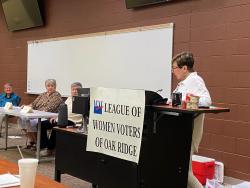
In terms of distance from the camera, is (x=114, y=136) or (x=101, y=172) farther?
(x=101, y=172)

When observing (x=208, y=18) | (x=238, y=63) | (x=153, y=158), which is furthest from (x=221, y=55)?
(x=153, y=158)

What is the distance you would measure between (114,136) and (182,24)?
2.33 metres

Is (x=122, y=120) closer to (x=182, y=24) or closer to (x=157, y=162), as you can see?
(x=157, y=162)

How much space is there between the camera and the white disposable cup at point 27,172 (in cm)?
127

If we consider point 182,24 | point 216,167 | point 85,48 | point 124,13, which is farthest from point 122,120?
point 85,48

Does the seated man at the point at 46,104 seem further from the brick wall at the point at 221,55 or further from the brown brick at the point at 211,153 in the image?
the brown brick at the point at 211,153

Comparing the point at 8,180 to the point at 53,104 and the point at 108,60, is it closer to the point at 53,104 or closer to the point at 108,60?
the point at 53,104

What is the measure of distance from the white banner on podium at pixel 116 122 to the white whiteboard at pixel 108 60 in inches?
79.7

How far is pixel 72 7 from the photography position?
639 centimetres

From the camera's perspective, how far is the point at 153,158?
2697mm

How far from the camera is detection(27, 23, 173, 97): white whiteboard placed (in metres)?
4.77

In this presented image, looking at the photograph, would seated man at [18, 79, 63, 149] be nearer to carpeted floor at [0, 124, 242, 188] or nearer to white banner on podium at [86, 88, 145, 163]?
carpeted floor at [0, 124, 242, 188]

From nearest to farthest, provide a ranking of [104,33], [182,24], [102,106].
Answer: [102,106] → [182,24] → [104,33]

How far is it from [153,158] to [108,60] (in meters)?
3.11
